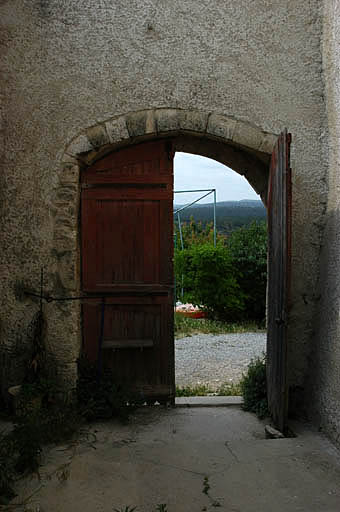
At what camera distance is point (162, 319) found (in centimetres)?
462

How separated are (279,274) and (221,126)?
1338mm

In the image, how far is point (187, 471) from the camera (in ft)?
10.8

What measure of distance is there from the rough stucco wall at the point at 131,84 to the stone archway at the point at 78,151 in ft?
0.10

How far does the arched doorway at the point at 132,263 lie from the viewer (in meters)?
4.54

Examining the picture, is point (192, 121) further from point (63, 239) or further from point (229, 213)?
point (229, 213)

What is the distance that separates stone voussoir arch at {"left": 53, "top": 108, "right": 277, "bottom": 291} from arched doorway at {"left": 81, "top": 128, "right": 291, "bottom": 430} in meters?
0.18

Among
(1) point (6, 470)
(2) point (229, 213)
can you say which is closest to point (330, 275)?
(1) point (6, 470)

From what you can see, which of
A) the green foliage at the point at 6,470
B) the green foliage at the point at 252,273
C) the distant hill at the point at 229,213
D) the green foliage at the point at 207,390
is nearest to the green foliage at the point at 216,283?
the green foliage at the point at 252,273

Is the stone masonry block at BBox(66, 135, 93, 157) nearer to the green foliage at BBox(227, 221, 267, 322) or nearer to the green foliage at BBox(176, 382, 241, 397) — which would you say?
the green foliage at BBox(176, 382, 241, 397)

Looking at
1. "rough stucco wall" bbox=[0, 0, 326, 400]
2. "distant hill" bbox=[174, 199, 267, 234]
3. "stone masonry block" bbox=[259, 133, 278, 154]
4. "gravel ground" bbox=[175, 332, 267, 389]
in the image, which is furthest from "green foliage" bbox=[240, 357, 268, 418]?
"distant hill" bbox=[174, 199, 267, 234]

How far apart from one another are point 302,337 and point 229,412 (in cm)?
95

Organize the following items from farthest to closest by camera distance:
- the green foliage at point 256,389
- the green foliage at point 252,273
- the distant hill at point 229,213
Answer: the distant hill at point 229,213
the green foliage at point 252,273
the green foliage at point 256,389

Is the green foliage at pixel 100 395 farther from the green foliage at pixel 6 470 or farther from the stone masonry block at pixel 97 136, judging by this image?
the stone masonry block at pixel 97 136

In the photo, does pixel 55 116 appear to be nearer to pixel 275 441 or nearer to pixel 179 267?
pixel 275 441
